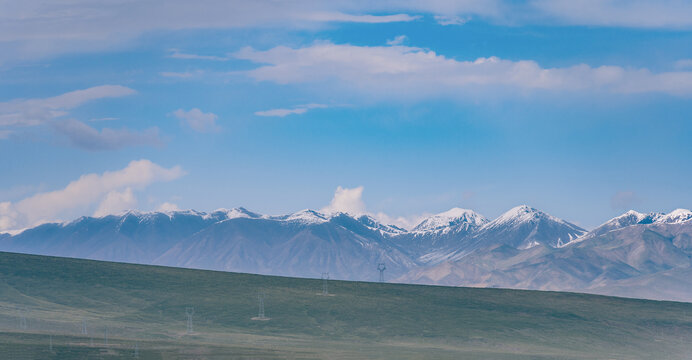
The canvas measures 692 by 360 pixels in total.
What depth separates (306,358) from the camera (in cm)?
17850

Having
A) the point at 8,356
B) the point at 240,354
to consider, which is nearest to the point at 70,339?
the point at 8,356

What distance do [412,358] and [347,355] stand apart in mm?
15089

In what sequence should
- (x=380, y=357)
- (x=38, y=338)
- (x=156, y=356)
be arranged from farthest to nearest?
(x=380, y=357)
(x=38, y=338)
(x=156, y=356)

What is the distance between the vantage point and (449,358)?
197 m

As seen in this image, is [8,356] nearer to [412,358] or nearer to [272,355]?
[272,355]

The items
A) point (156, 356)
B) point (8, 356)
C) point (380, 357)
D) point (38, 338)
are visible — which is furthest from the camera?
point (380, 357)

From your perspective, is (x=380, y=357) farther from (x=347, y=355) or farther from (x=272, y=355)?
(x=272, y=355)

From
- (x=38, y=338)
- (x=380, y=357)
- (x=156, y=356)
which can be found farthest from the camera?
(x=380, y=357)

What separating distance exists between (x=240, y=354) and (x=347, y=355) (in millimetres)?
26326

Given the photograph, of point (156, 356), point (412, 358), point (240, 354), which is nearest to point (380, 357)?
point (412, 358)

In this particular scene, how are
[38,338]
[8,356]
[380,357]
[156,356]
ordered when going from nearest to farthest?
[8,356], [156,356], [38,338], [380,357]

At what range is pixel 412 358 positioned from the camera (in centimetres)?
19288

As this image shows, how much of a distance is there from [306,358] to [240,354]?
14.0m

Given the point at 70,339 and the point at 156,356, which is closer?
the point at 156,356
